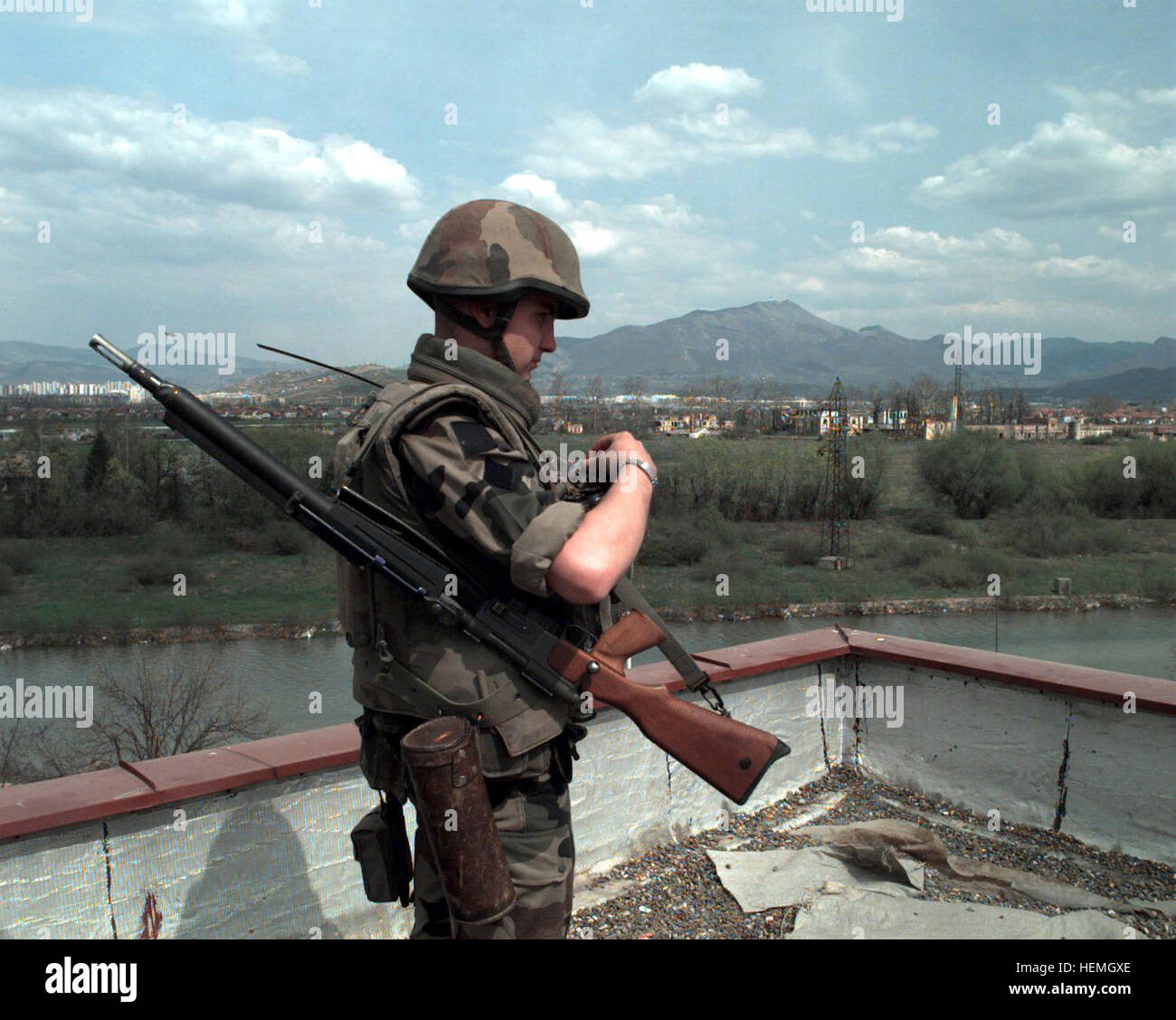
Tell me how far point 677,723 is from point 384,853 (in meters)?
0.64

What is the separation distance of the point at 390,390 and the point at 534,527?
Answer: 0.43 meters

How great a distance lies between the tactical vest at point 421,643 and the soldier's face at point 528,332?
5.1 inches

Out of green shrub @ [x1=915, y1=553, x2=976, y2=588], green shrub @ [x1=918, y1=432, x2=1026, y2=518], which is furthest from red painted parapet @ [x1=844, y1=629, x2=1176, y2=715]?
green shrub @ [x1=918, y1=432, x2=1026, y2=518]

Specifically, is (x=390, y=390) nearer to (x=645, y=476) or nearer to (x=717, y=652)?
(x=645, y=476)

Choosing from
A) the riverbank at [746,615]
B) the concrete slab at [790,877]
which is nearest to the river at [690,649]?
the riverbank at [746,615]

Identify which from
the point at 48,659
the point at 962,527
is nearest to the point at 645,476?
the point at 48,659

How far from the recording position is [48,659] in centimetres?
2419

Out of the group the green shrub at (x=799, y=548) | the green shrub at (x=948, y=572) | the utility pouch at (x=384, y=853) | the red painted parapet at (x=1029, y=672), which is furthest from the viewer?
the green shrub at (x=799, y=548)

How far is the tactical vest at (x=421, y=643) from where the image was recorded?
1770mm

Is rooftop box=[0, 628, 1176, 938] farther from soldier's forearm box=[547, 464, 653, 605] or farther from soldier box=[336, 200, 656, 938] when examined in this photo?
soldier's forearm box=[547, 464, 653, 605]

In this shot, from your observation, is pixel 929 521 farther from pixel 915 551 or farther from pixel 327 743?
pixel 327 743

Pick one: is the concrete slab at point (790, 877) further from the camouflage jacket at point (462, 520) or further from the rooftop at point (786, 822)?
the camouflage jacket at point (462, 520)

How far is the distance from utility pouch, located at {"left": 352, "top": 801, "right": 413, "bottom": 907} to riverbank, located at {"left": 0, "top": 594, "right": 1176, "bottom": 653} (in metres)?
24.0

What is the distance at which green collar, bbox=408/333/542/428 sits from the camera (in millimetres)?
1867
